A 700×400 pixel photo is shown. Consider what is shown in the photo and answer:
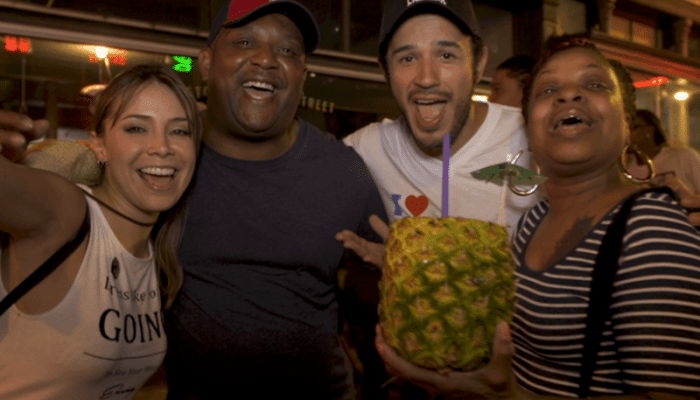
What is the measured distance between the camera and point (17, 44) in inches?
199

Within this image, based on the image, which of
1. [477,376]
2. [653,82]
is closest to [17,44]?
[477,376]

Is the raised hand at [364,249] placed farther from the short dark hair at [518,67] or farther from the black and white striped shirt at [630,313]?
the short dark hair at [518,67]

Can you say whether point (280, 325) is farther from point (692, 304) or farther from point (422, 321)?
point (692, 304)

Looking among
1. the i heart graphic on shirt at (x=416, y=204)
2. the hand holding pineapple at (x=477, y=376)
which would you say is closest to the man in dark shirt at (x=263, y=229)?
the i heart graphic on shirt at (x=416, y=204)

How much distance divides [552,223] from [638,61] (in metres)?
10.2

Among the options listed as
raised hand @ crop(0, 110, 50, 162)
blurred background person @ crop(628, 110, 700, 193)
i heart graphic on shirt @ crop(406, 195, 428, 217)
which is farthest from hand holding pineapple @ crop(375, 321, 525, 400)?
blurred background person @ crop(628, 110, 700, 193)

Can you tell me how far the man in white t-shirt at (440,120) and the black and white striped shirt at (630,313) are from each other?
66 cm

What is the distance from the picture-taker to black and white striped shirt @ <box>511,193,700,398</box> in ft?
4.05

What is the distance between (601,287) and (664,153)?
3.81 metres

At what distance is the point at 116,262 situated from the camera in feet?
5.93

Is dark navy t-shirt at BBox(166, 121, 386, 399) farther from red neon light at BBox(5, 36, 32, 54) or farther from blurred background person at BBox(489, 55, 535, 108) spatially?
red neon light at BBox(5, 36, 32, 54)

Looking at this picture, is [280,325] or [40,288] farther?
[280,325]

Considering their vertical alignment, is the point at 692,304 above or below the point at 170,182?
below

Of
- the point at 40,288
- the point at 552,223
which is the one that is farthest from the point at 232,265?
the point at 552,223
